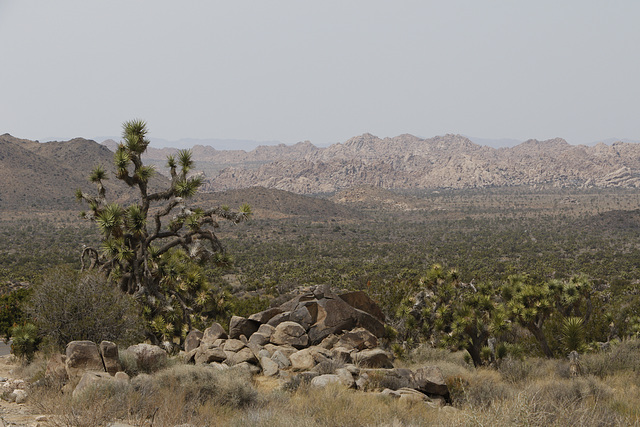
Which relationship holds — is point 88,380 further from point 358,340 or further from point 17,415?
point 358,340

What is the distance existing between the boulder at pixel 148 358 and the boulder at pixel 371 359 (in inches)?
173

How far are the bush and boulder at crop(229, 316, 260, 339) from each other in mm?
2789

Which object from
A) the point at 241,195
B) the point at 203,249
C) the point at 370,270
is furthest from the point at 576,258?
the point at 241,195

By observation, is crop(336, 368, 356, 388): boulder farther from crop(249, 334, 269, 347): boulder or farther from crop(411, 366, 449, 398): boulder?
crop(249, 334, 269, 347): boulder

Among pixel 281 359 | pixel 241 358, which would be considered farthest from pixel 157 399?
pixel 281 359

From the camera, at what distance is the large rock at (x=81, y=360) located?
28.7 feet

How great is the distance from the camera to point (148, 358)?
967 centimetres

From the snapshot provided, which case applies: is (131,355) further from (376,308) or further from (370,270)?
(370,270)

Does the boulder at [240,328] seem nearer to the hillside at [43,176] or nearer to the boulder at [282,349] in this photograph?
the boulder at [282,349]

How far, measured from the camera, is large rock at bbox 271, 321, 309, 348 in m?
12.8

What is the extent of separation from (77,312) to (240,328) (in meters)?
4.24

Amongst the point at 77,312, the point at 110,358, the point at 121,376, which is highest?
the point at 77,312

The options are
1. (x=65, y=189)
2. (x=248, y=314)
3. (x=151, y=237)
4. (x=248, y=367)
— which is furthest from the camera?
(x=65, y=189)

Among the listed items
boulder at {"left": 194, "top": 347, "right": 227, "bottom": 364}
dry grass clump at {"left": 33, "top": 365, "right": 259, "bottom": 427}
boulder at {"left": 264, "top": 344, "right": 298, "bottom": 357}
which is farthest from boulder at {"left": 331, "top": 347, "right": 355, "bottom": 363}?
dry grass clump at {"left": 33, "top": 365, "right": 259, "bottom": 427}
